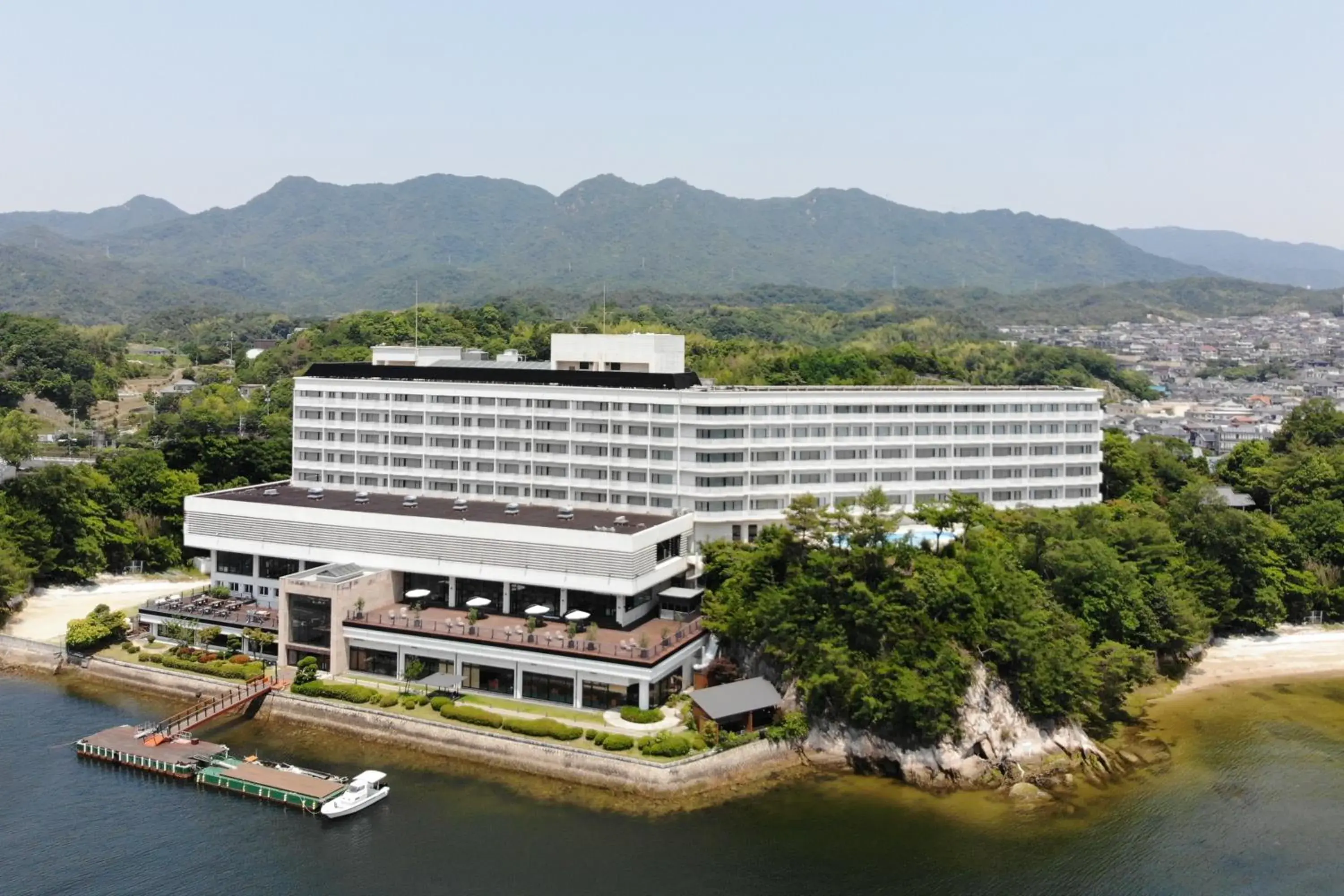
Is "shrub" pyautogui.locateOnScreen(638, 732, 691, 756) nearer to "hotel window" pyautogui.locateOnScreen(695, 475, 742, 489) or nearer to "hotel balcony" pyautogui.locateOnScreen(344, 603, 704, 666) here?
"hotel balcony" pyautogui.locateOnScreen(344, 603, 704, 666)

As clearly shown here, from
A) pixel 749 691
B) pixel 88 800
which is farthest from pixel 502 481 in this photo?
pixel 88 800

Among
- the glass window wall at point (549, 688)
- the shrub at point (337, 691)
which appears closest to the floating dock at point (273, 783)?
the shrub at point (337, 691)

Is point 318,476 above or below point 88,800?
above

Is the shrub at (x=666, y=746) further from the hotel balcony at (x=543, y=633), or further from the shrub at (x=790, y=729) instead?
the shrub at (x=790, y=729)

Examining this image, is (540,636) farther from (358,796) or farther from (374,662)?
(358,796)

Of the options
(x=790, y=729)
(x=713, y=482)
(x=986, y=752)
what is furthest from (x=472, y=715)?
(x=986, y=752)

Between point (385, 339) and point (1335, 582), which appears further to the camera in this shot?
point (385, 339)

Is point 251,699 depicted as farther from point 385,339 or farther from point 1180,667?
point 385,339
